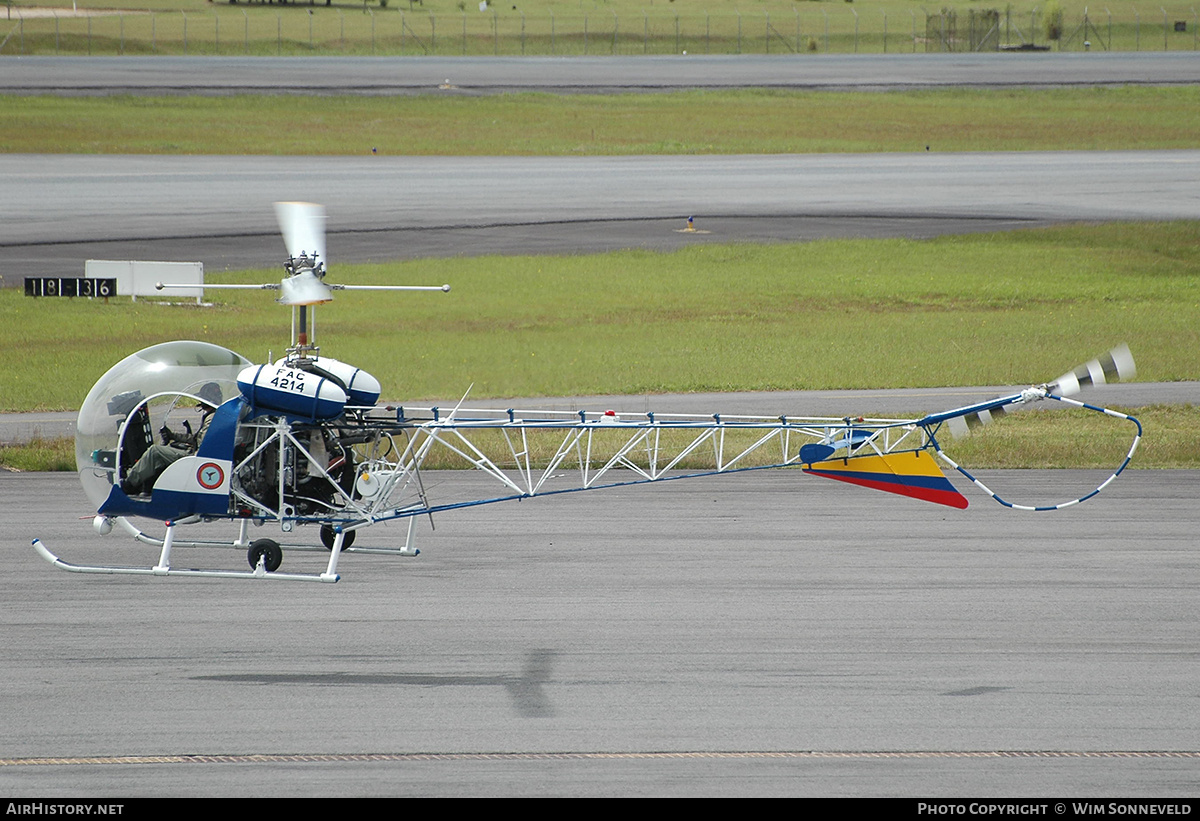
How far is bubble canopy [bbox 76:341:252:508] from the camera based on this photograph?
12.9 metres

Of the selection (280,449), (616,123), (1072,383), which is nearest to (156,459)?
(280,449)

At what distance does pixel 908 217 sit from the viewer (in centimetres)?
4719

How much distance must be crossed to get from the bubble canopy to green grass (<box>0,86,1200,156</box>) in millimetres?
45827

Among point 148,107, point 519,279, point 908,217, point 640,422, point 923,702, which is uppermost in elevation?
point 148,107

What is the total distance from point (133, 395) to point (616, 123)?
178ft

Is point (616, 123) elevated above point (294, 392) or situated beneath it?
elevated above

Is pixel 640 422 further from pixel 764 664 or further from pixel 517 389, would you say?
pixel 517 389

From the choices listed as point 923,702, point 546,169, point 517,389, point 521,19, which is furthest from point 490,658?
point 521,19

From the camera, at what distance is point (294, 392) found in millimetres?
12258

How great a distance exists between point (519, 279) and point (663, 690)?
2655 centimetres

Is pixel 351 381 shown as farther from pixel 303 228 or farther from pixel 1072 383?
pixel 1072 383

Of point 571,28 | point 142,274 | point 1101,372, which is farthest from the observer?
point 571,28

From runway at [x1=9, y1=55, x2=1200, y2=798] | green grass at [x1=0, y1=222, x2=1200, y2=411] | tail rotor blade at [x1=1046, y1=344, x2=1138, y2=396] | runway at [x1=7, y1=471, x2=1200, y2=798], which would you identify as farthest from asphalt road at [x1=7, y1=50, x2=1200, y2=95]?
tail rotor blade at [x1=1046, y1=344, x2=1138, y2=396]

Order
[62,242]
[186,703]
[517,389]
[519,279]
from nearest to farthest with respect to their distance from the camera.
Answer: [186,703], [517,389], [519,279], [62,242]
